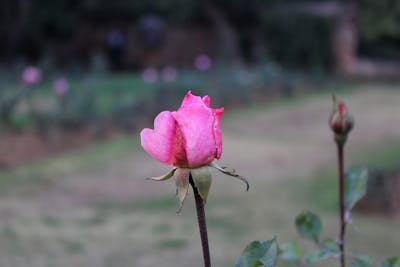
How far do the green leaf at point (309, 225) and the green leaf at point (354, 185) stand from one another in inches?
2.2

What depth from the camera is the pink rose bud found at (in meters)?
0.72

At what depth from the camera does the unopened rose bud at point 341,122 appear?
98cm

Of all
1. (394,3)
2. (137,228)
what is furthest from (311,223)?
(394,3)

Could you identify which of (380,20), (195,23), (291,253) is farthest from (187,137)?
(195,23)

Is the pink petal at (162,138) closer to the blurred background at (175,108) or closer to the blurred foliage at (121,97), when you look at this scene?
the blurred background at (175,108)

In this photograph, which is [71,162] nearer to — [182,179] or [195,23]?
[182,179]

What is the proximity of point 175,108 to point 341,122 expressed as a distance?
7198 mm

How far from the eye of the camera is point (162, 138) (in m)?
0.74

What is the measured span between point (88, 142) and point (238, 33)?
8.67 meters

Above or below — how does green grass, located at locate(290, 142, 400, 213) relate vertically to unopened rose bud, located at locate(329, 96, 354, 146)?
→ below


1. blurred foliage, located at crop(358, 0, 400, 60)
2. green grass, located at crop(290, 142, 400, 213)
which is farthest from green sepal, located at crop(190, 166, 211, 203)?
blurred foliage, located at crop(358, 0, 400, 60)

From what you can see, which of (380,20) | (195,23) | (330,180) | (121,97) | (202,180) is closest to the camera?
(202,180)

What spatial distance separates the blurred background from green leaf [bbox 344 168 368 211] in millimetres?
1977

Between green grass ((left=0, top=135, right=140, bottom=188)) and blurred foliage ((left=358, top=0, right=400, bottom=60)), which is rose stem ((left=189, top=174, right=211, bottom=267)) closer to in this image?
green grass ((left=0, top=135, right=140, bottom=188))
